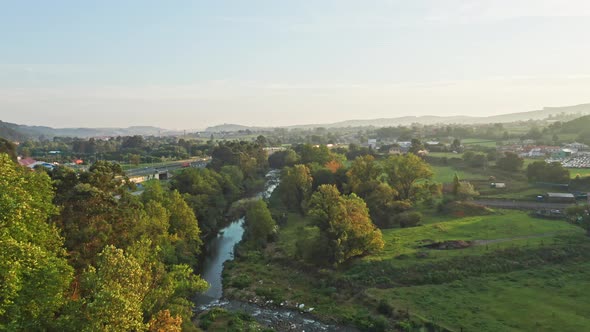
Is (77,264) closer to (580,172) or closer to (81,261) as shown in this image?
(81,261)

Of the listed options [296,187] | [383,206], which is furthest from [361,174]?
[296,187]

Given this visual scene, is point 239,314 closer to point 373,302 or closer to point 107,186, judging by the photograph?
point 373,302

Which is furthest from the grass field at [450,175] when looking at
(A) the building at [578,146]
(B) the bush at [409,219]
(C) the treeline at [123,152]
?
(C) the treeline at [123,152]

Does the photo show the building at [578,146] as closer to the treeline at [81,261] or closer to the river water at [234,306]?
the river water at [234,306]

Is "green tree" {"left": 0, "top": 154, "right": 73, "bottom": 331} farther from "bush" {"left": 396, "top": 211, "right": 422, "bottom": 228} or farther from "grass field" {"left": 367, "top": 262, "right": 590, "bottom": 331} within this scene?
"bush" {"left": 396, "top": 211, "right": 422, "bottom": 228}

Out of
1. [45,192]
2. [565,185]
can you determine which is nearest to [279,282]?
[45,192]

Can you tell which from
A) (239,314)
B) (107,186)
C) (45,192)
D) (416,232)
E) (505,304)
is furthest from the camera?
(416,232)
